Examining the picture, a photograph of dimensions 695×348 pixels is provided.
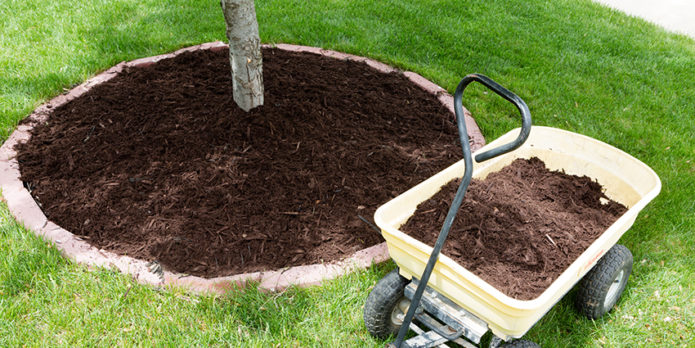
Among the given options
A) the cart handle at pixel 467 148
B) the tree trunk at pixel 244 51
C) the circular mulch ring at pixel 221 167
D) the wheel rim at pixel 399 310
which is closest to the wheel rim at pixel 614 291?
the wheel rim at pixel 399 310

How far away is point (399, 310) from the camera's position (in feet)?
7.93

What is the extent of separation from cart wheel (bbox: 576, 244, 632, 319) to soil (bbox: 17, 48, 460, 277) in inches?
43.9

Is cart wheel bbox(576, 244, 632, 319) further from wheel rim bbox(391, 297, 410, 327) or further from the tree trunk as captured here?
the tree trunk

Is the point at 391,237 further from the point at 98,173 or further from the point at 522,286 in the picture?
the point at 98,173

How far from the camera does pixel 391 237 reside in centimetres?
211

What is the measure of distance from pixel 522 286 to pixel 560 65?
3571 millimetres

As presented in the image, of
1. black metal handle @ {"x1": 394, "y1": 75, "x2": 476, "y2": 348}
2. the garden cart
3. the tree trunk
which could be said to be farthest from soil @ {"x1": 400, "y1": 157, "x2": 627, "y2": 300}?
the tree trunk

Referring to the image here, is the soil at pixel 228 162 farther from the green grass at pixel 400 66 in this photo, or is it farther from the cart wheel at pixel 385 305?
the cart wheel at pixel 385 305

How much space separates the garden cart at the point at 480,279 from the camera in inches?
71.7

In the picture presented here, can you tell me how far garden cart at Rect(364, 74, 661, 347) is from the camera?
1.82 m

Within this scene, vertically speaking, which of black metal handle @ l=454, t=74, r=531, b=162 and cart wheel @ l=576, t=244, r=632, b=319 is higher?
black metal handle @ l=454, t=74, r=531, b=162

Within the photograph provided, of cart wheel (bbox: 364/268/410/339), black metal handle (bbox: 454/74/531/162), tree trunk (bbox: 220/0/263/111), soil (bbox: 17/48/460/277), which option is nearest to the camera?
black metal handle (bbox: 454/74/531/162)

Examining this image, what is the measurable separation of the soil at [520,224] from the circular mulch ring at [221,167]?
56 cm

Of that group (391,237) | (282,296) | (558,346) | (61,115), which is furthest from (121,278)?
(558,346)
